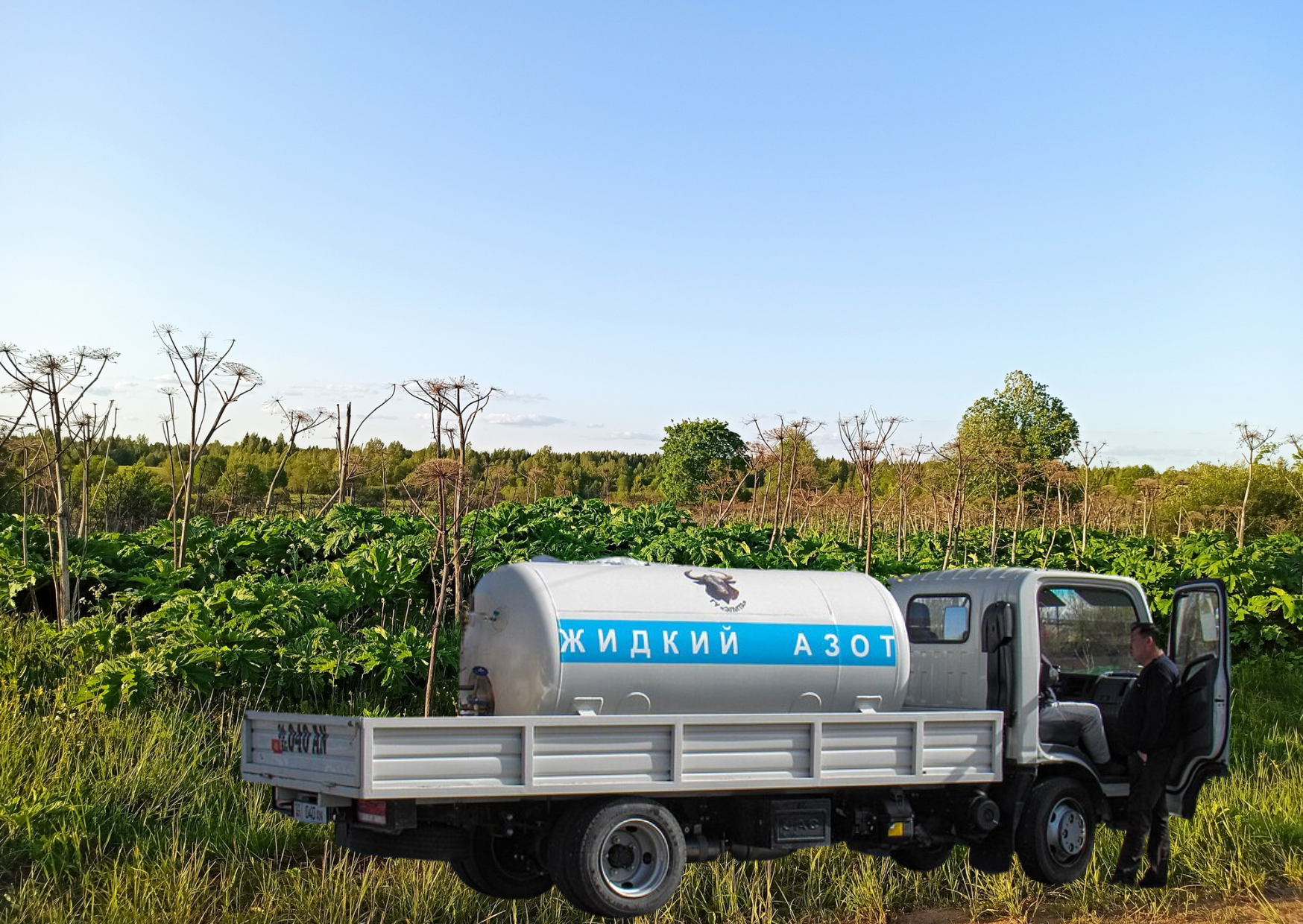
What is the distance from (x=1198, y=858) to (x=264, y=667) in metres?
8.32

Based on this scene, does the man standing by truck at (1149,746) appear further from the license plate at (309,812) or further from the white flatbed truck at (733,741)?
the license plate at (309,812)

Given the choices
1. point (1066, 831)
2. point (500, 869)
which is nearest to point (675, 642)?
point (500, 869)

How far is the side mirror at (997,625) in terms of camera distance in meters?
9.41

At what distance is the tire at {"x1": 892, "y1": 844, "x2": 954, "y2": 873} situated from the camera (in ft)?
31.7

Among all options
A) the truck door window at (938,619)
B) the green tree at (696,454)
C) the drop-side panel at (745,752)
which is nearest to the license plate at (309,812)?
the drop-side panel at (745,752)

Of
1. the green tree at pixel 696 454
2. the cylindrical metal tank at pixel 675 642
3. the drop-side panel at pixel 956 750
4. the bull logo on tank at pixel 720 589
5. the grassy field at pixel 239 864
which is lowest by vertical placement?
the grassy field at pixel 239 864

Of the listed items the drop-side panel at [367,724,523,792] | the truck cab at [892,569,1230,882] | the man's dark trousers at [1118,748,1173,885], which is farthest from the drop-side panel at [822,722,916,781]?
the man's dark trousers at [1118,748,1173,885]

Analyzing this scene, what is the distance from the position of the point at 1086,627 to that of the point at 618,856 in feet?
14.6

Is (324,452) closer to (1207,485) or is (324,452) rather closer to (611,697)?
(1207,485)

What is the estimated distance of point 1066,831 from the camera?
30.9 ft

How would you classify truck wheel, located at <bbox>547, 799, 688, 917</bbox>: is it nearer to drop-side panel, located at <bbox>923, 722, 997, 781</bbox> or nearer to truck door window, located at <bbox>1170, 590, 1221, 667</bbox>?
drop-side panel, located at <bbox>923, 722, 997, 781</bbox>

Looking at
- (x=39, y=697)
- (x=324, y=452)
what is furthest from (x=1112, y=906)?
(x=324, y=452)

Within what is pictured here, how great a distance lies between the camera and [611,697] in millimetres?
7887

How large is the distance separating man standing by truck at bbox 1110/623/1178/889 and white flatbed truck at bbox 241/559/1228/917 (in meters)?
0.24
